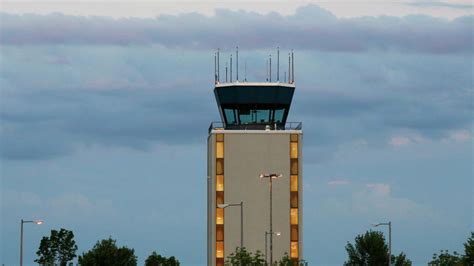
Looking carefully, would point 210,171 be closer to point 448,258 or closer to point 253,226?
point 253,226

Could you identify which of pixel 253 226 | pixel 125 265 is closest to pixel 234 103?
pixel 253 226

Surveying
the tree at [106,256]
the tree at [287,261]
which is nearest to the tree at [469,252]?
the tree at [287,261]

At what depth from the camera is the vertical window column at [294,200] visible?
15750 cm

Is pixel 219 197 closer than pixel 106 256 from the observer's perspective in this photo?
Yes

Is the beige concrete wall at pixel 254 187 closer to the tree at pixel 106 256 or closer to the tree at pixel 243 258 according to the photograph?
the tree at pixel 243 258

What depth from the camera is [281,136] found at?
522ft

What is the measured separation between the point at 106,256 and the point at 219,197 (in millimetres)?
37799

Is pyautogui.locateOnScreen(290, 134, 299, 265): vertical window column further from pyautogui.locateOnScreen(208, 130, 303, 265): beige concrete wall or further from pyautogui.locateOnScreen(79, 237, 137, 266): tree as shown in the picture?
pyautogui.locateOnScreen(79, 237, 137, 266): tree

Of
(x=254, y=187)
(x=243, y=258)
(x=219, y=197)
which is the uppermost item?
(x=254, y=187)

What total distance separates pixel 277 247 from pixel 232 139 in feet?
42.7

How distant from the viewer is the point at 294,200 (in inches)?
6235

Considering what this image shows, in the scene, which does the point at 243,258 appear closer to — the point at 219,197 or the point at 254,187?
the point at 254,187

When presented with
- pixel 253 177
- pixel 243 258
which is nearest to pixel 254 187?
pixel 253 177

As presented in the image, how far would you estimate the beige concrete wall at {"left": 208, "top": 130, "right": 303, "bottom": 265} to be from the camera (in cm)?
15700
